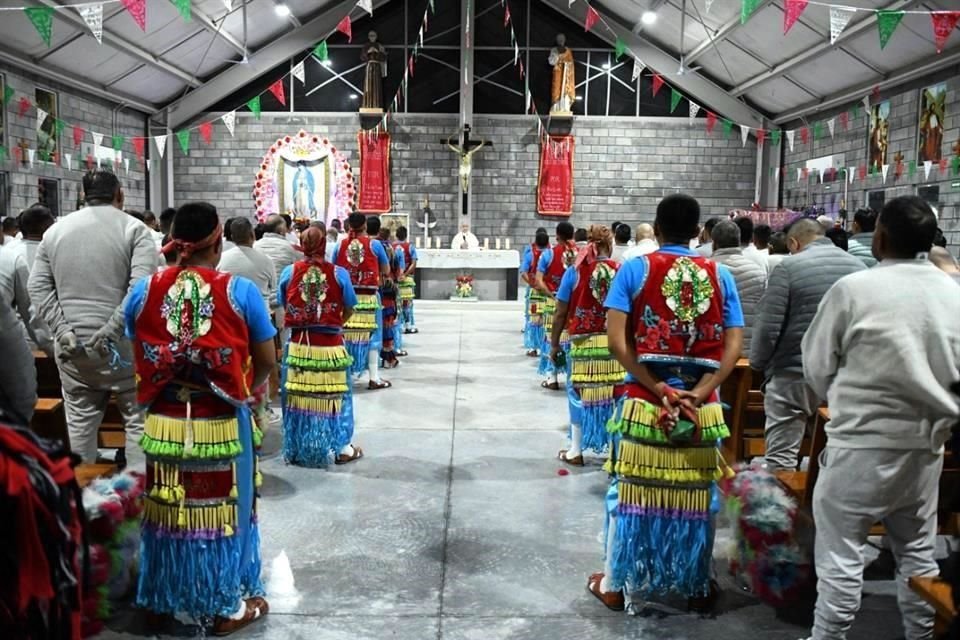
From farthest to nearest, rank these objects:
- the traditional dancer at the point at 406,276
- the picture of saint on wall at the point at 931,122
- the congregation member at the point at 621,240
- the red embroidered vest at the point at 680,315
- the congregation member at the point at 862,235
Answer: the picture of saint on wall at the point at 931,122 < the traditional dancer at the point at 406,276 < the congregation member at the point at 621,240 < the congregation member at the point at 862,235 < the red embroidered vest at the point at 680,315

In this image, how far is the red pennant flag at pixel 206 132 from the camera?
16312 millimetres

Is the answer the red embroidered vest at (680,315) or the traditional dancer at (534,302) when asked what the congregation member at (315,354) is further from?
the traditional dancer at (534,302)

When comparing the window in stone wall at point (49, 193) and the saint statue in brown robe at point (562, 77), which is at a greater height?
the saint statue in brown robe at point (562, 77)

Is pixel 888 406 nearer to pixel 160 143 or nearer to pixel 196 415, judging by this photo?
pixel 196 415

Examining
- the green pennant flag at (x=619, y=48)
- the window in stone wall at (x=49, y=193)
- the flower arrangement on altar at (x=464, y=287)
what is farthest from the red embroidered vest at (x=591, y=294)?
the green pennant flag at (x=619, y=48)

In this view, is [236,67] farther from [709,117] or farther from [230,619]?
[230,619]

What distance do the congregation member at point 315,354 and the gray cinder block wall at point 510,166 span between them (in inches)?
485

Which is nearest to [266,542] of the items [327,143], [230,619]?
[230,619]

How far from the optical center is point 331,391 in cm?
456

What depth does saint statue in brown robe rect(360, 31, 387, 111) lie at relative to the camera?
632 inches

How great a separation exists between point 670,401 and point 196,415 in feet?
5.06

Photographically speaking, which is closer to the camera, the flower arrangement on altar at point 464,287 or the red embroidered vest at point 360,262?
the red embroidered vest at point 360,262

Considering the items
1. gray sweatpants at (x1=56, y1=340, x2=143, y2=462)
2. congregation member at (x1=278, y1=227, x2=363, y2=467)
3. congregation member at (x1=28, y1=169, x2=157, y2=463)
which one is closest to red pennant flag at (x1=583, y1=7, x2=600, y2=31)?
congregation member at (x1=278, y1=227, x2=363, y2=467)

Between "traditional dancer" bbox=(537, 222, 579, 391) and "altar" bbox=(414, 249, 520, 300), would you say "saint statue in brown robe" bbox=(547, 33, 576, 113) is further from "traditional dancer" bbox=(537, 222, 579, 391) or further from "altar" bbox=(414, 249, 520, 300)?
"traditional dancer" bbox=(537, 222, 579, 391)
